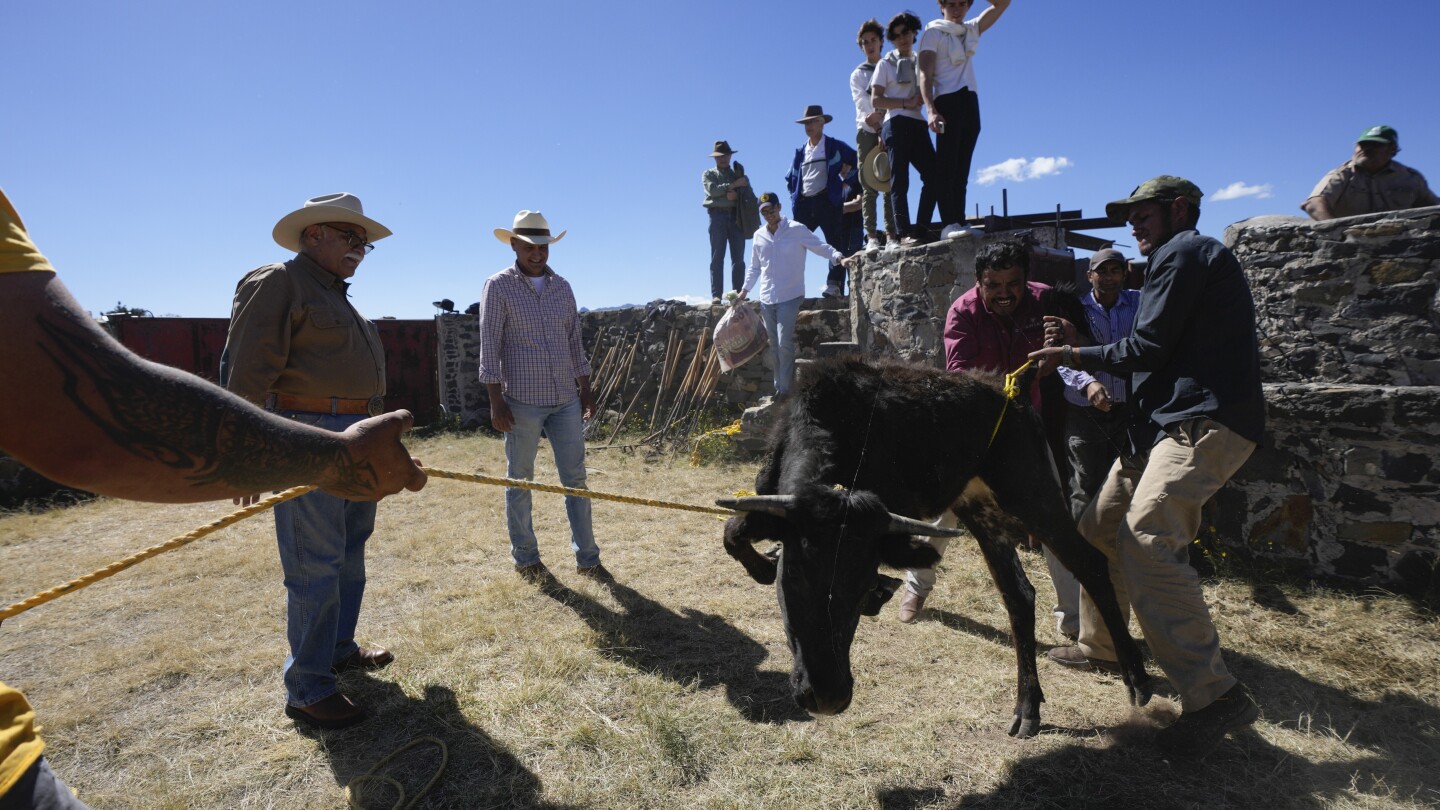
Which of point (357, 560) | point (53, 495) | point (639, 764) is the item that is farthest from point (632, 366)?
point (639, 764)

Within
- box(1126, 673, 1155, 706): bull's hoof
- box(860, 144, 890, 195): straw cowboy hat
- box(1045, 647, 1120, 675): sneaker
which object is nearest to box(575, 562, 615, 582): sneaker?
box(1045, 647, 1120, 675): sneaker

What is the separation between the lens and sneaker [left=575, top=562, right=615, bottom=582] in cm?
516

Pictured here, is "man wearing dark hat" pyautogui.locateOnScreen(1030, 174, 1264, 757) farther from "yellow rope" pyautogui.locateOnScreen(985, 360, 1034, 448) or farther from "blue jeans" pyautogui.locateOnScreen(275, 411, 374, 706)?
"blue jeans" pyautogui.locateOnScreen(275, 411, 374, 706)

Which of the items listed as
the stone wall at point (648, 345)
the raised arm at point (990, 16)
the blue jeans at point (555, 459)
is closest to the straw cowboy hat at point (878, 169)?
the raised arm at point (990, 16)

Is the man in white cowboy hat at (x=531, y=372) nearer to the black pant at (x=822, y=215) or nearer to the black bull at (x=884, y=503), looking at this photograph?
the black bull at (x=884, y=503)

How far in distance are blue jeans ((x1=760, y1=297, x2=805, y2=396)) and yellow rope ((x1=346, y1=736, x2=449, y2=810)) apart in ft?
19.6

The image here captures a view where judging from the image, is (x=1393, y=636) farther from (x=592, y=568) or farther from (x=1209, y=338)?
(x=592, y=568)

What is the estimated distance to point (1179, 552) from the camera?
2.89 metres

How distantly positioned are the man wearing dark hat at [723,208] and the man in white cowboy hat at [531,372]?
575cm

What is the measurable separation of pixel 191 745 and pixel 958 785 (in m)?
3.40

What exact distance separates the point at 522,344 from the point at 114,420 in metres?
3.73

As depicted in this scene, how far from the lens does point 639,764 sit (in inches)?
115

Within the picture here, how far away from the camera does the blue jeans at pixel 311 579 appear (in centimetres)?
313

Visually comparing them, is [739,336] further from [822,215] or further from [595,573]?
[595,573]
